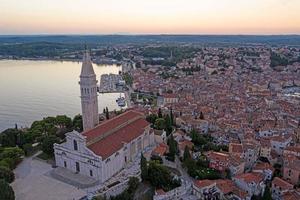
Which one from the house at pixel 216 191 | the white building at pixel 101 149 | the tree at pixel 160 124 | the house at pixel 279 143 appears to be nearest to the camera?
the house at pixel 216 191

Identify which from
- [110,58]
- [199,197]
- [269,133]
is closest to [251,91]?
[269,133]

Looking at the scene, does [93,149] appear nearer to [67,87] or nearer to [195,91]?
[195,91]

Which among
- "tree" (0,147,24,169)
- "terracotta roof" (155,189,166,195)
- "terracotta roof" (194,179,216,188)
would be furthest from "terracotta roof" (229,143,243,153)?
"tree" (0,147,24,169)

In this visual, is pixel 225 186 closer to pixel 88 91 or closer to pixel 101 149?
pixel 101 149

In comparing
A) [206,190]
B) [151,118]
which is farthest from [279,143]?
[151,118]

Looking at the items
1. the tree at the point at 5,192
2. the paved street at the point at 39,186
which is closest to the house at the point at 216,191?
the paved street at the point at 39,186

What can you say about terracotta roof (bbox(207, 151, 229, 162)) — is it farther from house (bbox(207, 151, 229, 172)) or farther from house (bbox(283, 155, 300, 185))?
house (bbox(283, 155, 300, 185))

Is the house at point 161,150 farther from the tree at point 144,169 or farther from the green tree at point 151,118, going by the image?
the green tree at point 151,118
